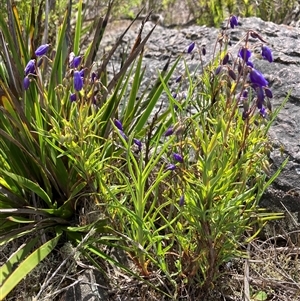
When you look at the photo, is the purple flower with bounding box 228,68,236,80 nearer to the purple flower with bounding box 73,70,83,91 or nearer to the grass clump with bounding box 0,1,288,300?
the grass clump with bounding box 0,1,288,300

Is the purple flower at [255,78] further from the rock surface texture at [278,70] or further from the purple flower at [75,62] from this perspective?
the purple flower at [75,62]

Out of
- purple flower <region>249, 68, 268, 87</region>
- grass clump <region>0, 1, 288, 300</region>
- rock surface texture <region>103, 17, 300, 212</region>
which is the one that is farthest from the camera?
rock surface texture <region>103, 17, 300, 212</region>

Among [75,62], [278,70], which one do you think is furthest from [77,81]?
[278,70]

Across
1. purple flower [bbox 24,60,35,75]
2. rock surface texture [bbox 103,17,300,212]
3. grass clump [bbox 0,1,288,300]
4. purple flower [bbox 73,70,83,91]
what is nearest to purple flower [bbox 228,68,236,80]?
grass clump [bbox 0,1,288,300]

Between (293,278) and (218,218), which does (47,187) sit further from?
(293,278)

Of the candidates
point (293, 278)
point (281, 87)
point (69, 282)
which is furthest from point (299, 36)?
point (69, 282)

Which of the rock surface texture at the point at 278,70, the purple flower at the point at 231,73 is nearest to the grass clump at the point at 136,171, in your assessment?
the purple flower at the point at 231,73
